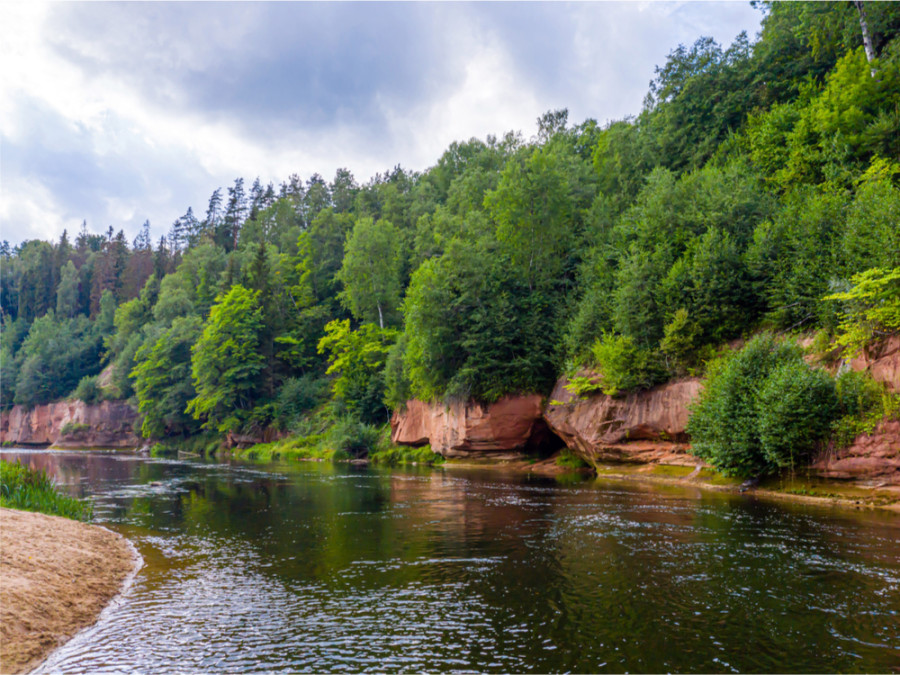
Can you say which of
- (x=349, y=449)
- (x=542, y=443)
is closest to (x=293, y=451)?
(x=349, y=449)

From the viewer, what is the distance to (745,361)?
84.8 feet

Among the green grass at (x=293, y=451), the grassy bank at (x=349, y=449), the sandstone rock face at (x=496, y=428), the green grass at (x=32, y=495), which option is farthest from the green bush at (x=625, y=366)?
the green grass at (x=293, y=451)

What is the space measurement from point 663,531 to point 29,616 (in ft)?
46.7

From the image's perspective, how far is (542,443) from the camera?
145ft

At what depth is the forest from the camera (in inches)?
1114

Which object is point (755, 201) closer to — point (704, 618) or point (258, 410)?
point (704, 618)

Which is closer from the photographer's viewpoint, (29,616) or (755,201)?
(29,616)

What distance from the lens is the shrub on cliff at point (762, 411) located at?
22.4m

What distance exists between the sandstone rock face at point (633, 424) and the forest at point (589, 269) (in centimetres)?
112

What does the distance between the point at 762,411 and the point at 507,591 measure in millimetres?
16977

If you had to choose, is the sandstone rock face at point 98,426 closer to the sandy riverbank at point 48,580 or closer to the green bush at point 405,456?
the green bush at point 405,456

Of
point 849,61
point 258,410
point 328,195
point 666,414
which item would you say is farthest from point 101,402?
point 849,61

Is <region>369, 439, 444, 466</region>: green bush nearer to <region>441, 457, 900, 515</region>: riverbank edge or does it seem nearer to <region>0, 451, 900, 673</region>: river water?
<region>441, 457, 900, 515</region>: riverbank edge

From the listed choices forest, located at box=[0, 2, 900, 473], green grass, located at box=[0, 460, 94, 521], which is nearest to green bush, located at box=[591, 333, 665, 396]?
forest, located at box=[0, 2, 900, 473]
